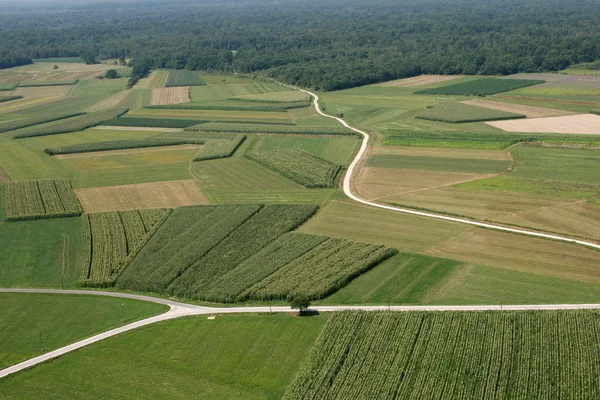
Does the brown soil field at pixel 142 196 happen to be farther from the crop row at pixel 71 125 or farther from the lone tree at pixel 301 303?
the crop row at pixel 71 125

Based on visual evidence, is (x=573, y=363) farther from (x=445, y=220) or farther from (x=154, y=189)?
(x=154, y=189)

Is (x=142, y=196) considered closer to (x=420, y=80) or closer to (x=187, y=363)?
(x=187, y=363)

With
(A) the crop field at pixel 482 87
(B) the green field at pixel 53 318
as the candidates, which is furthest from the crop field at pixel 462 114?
(B) the green field at pixel 53 318

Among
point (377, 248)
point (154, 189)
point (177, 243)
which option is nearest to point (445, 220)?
point (377, 248)

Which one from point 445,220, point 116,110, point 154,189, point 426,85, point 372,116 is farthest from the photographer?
point 426,85

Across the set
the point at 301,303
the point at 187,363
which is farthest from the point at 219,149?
the point at 187,363

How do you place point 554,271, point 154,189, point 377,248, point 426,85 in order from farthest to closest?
point 426,85 < point 154,189 < point 377,248 < point 554,271

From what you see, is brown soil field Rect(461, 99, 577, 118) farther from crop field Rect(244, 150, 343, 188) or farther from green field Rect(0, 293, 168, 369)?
green field Rect(0, 293, 168, 369)
